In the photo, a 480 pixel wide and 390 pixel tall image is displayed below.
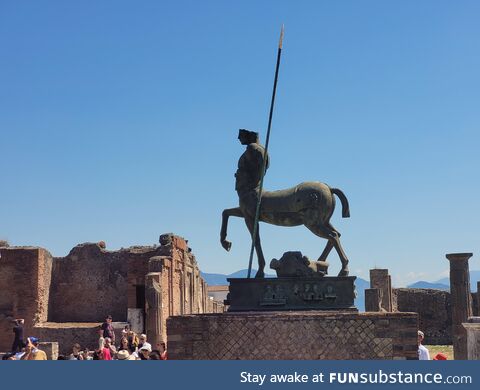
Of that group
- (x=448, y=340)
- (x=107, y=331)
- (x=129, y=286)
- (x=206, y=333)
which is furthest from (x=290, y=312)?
(x=448, y=340)

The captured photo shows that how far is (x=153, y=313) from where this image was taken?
68.5 ft

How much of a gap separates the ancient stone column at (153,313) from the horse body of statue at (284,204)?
10.9m

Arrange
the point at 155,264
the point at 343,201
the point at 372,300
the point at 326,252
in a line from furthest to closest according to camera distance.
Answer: the point at 372,300 < the point at 155,264 < the point at 343,201 < the point at 326,252

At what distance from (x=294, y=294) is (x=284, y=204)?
122 cm

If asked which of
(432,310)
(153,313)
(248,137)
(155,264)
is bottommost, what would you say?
(153,313)

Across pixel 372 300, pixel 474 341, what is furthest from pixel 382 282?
pixel 474 341

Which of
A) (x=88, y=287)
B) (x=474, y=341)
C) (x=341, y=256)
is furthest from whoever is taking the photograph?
(x=88, y=287)

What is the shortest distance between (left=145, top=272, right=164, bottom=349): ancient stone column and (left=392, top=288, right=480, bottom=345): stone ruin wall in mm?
17790

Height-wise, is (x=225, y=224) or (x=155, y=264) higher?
(x=155, y=264)

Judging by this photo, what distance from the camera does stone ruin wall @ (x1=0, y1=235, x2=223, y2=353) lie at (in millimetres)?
25297

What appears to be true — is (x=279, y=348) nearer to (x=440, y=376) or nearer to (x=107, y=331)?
(x=440, y=376)

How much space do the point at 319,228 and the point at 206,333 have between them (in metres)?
2.01

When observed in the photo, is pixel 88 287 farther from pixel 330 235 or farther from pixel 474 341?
pixel 474 341

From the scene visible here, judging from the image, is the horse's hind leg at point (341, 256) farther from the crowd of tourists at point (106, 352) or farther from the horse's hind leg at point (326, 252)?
the crowd of tourists at point (106, 352)
